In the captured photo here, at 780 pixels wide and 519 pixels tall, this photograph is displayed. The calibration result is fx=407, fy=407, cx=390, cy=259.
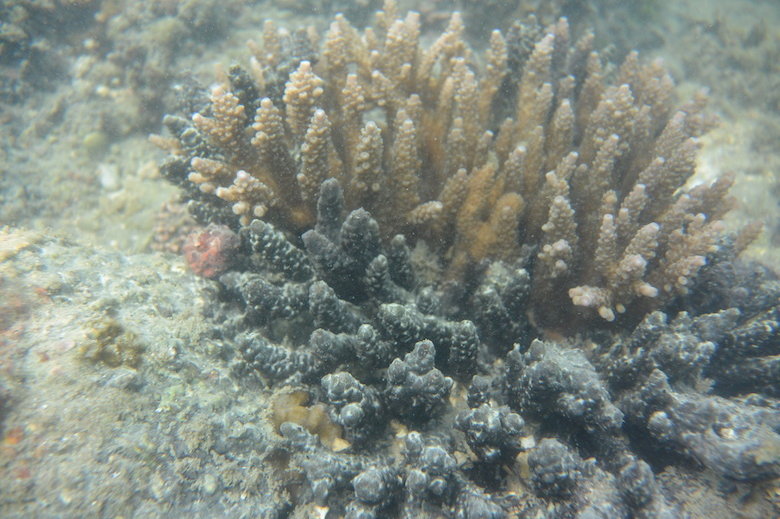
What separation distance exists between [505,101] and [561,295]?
7.95 ft

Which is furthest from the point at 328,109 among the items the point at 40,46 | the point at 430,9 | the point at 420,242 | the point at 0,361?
the point at 40,46

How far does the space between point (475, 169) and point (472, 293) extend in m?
1.02

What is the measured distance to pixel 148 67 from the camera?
600 centimetres

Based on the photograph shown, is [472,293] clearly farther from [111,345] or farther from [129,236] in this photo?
[129,236]

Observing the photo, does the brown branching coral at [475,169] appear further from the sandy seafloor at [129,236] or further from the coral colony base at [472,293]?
the sandy seafloor at [129,236]

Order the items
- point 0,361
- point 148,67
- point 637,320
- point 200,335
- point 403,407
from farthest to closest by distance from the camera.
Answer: point 148,67 → point 637,320 → point 200,335 → point 403,407 → point 0,361

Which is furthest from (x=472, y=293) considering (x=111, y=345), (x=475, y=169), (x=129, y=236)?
(x=129, y=236)


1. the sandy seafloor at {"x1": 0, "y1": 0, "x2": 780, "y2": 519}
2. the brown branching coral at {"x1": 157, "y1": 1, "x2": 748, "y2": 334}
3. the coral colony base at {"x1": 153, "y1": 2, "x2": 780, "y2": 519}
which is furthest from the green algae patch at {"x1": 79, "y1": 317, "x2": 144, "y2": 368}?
the brown branching coral at {"x1": 157, "y1": 1, "x2": 748, "y2": 334}

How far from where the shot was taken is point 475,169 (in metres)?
3.36

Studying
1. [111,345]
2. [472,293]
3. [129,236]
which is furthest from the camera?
[129,236]

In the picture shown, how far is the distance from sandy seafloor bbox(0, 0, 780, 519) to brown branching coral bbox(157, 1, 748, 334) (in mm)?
1138

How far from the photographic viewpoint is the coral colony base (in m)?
2.21

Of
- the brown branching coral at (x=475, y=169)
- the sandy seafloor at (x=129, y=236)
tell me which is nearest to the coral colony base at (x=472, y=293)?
the brown branching coral at (x=475, y=169)

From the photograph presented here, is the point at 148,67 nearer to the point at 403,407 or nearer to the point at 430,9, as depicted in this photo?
the point at 430,9
